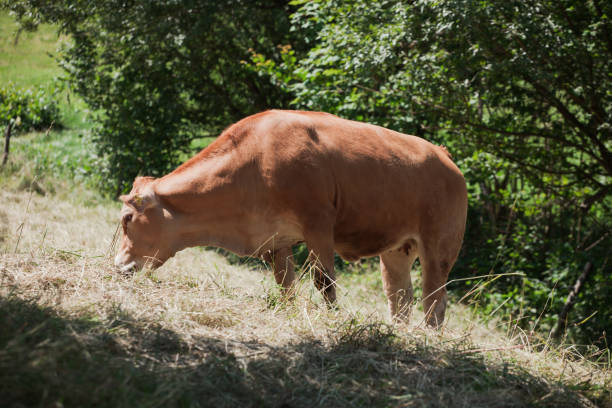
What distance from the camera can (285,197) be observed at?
15.2 ft

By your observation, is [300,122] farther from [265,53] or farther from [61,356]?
[265,53]

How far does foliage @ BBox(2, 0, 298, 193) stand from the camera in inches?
421

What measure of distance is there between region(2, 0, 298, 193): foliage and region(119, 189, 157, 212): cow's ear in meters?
6.26

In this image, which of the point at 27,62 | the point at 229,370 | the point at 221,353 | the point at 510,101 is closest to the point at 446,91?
the point at 510,101

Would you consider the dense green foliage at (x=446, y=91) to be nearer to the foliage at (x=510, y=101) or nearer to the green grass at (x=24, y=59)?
the foliage at (x=510, y=101)

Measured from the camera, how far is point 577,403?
10.7 feet

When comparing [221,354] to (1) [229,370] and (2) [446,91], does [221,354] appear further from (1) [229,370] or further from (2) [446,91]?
(2) [446,91]

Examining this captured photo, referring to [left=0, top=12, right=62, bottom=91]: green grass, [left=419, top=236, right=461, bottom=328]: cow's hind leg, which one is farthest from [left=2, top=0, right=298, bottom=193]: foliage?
[left=419, top=236, right=461, bottom=328]: cow's hind leg

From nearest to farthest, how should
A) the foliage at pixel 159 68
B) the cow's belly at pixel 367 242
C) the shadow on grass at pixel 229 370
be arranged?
the shadow on grass at pixel 229 370 → the cow's belly at pixel 367 242 → the foliage at pixel 159 68

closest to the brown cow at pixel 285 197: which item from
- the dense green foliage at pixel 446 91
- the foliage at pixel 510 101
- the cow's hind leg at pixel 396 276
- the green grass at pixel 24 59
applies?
the cow's hind leg at pixel 396 276

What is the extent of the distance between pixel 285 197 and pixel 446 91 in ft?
12.6

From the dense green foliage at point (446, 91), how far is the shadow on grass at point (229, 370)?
103 inches

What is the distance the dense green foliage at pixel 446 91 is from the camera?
23.6 feet

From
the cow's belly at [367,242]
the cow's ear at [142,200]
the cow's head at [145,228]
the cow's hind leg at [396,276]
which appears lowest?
the cow's hind leg at [396,276]
